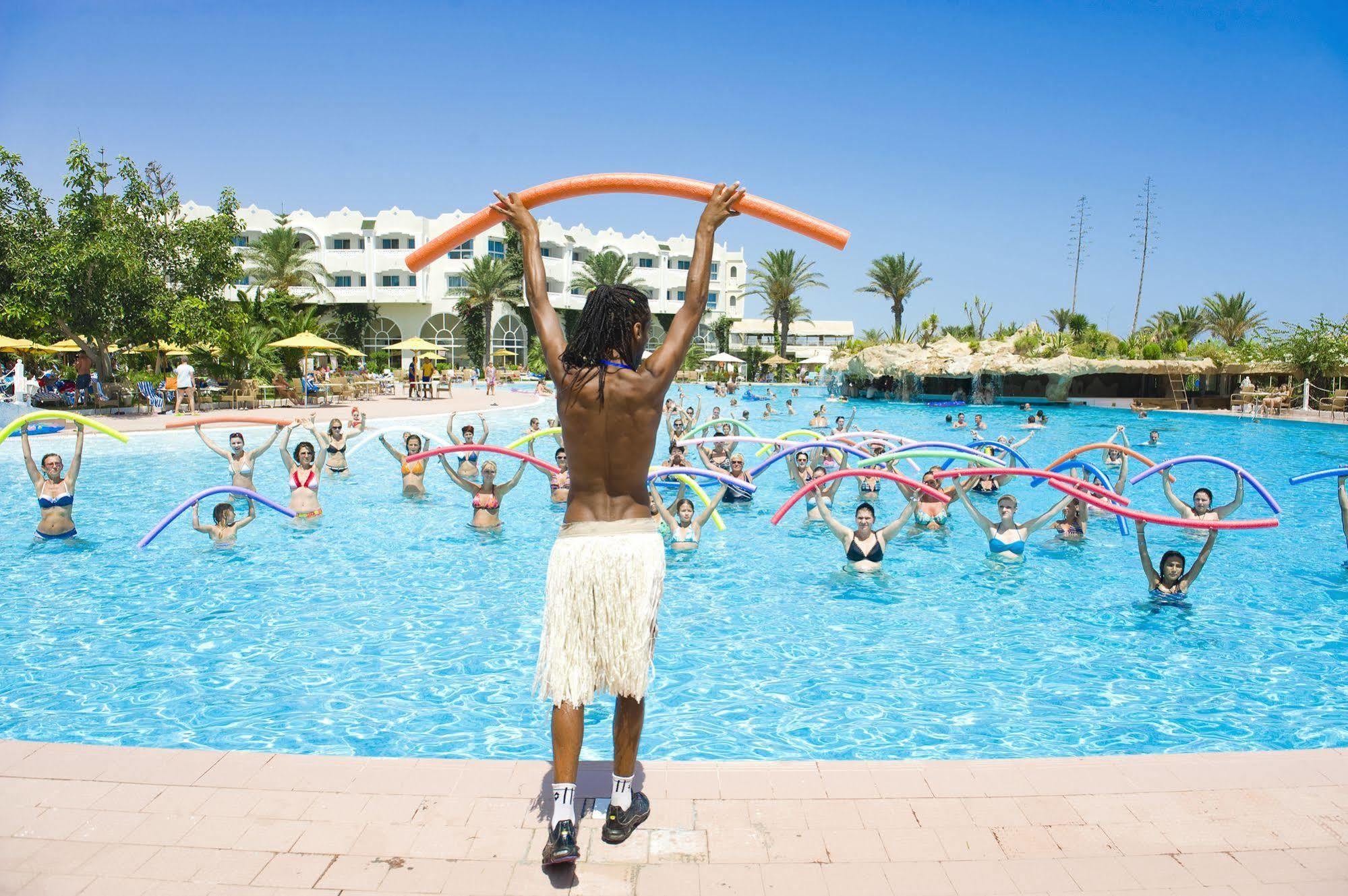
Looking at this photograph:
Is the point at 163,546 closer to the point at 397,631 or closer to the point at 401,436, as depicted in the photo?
the point at 397,631

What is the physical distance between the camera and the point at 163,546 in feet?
36.9

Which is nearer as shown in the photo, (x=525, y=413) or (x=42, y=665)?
Result: (x=42, y=665)

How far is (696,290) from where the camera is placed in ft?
11.1

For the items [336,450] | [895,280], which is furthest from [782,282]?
[336,450]

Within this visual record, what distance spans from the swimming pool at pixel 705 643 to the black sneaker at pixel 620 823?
2.48m

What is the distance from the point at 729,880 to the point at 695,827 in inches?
15.0

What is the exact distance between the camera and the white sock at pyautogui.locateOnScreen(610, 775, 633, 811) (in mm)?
3357

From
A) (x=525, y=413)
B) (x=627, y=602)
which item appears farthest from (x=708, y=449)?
(x=525, y=413)

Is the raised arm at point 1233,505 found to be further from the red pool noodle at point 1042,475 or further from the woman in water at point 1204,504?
the red pool noodle at point 1042,475

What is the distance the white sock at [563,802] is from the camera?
3152 millimetres

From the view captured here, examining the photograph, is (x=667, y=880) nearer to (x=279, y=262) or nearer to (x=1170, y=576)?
(x=1170, y=576)

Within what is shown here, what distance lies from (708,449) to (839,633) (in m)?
7.57

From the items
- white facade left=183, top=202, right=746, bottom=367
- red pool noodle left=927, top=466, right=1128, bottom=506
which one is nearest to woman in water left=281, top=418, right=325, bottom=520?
red pool noodle left=927, top=466, right=1128, bottom=506

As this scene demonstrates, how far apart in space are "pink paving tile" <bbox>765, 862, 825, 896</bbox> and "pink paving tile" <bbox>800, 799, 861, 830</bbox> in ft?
0.99
